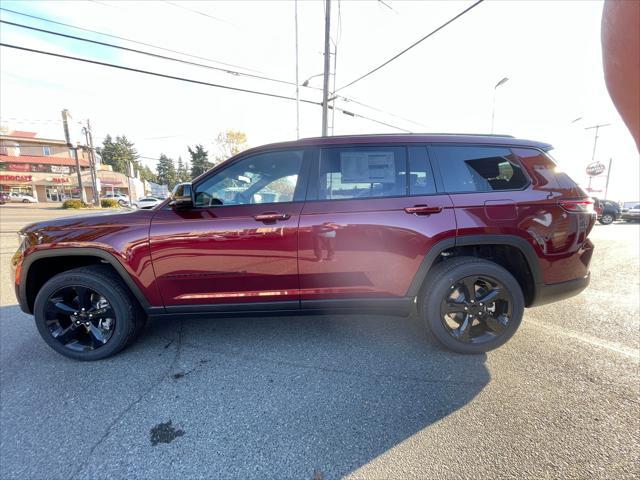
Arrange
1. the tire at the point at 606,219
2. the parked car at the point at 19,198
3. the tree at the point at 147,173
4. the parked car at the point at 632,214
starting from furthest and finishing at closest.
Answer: the tree at the point at 147,173 → the parked car at the point at 19,198 → the parked car at the point at 632,214 → the tire at the point at 606,219

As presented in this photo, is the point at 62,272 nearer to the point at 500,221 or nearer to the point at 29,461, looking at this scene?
the point at 29,461

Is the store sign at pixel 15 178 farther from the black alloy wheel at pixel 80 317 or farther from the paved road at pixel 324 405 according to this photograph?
the black alloy wheel at pixel 80 317

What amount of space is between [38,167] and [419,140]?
6226 cm

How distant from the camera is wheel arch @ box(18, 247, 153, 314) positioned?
2416 millimetres

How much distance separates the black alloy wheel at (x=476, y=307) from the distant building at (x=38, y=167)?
57.5 m

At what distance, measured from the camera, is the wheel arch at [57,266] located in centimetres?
242

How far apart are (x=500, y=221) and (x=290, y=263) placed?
1.86 metres

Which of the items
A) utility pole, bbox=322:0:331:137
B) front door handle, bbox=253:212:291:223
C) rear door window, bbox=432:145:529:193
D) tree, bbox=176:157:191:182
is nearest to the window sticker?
rear door window, bbox=432:145:529:193

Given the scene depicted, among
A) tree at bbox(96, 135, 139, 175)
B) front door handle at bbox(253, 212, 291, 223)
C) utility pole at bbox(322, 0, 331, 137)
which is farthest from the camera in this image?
tree at bbox(96, 135, 139, 175)

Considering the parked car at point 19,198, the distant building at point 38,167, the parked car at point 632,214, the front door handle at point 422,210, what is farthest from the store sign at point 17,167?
the parked car at point 632,214

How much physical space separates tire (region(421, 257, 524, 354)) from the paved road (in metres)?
0.16

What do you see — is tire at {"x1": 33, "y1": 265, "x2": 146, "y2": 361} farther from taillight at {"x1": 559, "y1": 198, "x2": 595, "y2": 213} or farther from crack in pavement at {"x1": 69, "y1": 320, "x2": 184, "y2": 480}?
taillight at {"x1": 559, "y1": 198, "x2": 595, "y2": 213}

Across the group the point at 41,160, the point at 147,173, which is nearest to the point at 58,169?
the point at 41,160

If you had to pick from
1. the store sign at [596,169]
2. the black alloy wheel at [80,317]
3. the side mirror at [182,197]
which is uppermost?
the store sign at [596,169]
